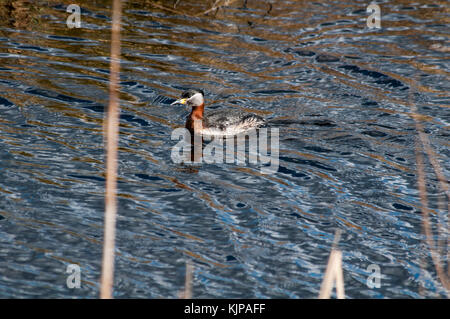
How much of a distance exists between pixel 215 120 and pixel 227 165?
1.66 m

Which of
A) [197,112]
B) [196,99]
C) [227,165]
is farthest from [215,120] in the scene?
[227,165]

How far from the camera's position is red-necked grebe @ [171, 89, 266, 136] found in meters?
12.4

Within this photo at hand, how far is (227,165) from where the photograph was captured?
11.2m

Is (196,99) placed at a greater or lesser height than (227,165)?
greater

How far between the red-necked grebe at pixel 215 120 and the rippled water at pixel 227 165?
441mm

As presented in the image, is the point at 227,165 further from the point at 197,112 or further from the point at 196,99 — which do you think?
the point at 196,99

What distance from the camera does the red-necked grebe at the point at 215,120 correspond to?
12391 millimetres

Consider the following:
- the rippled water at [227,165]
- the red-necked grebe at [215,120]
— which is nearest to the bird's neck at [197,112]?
the red-necked grebe at [215,120]

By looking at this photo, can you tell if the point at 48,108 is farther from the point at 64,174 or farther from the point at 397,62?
the point at 397,62

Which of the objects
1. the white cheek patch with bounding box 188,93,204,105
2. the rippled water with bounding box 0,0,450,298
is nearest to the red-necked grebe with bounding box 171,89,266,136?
the white cheek patch with bounding box 188,93,204,105

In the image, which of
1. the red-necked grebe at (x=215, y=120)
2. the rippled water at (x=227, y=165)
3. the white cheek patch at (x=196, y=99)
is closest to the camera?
the rippled water at (x=227, y=165)

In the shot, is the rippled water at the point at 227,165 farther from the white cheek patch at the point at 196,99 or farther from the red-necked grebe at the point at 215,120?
the white cheek patch at the point at 196,99

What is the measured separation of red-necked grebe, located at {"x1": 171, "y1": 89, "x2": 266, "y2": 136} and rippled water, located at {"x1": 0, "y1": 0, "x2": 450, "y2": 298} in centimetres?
44

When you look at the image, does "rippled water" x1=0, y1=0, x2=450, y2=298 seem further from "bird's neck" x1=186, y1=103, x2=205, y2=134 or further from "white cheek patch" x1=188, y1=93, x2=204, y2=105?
"white cheek patch" x1=188, y1=93, x2=204, y2=105
